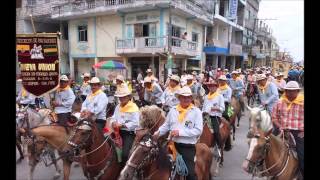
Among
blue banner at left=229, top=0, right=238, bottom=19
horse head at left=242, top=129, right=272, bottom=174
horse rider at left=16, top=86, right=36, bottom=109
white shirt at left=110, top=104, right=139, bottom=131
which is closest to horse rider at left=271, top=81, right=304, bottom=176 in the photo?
horse head at left=242, top=129, right=272, bottom=174

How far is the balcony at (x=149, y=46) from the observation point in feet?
71.5

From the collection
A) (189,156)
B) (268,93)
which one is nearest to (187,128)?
(189,156)

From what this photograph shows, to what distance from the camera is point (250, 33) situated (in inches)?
1818

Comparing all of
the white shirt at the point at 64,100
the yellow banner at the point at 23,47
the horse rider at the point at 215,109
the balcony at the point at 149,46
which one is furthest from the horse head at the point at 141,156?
the balcony at the point at 149,46

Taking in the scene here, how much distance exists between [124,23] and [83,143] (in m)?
20.0

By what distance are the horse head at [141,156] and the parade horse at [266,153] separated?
138 centimetres

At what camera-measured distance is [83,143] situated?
198 inches

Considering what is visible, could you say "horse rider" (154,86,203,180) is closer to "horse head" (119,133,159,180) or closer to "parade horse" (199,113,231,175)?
"horse head" (119,133,159,180)

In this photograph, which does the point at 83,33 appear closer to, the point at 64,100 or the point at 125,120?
the point at 64,100

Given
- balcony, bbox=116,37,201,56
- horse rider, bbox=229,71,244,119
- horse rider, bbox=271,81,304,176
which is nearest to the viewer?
horse rider, bbox=271,81,304,176

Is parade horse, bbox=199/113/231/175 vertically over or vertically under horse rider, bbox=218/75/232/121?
under

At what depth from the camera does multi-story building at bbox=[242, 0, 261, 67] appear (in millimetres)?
42938
